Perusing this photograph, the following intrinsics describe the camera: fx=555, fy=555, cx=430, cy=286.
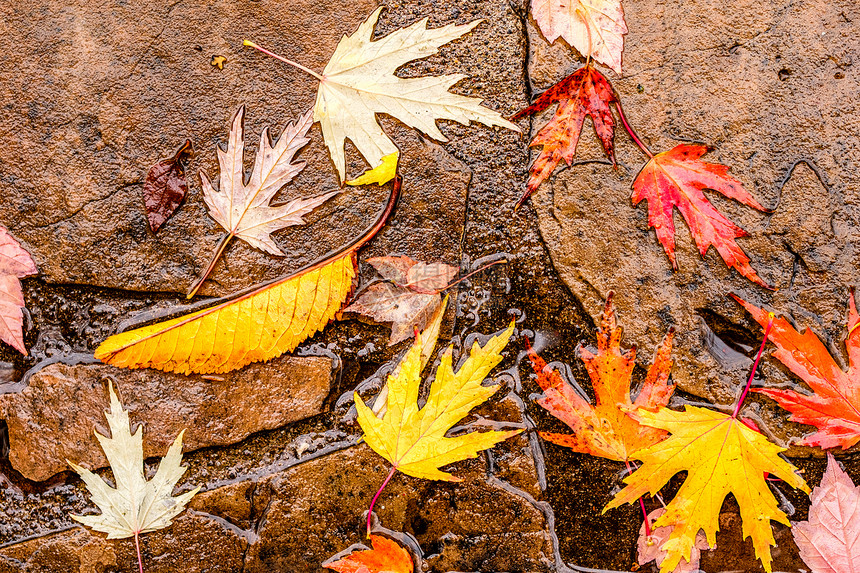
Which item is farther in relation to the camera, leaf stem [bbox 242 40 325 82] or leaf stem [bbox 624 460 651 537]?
leaf stem [bbox 242 40 325 82]

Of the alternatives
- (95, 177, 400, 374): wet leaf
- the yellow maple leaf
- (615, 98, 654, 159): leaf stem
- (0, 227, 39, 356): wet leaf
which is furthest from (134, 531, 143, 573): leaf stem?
(615, 98, 654, 159): leaf stem

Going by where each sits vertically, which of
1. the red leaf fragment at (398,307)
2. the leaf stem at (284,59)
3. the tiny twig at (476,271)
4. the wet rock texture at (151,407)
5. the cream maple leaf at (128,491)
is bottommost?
the cream maple leaf at (128,491)

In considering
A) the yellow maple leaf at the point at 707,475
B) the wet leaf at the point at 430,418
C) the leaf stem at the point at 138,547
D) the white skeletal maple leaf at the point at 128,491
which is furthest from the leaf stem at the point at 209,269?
the yellow maple leaf at the point at 707,475

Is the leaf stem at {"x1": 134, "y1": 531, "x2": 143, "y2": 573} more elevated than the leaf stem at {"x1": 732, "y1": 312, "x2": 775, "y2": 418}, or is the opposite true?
the leaf stem at {"x1": 732, "y1": 312, "x2": 775, "y2": 418}

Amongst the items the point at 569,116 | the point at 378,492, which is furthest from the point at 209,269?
the point at 569,116

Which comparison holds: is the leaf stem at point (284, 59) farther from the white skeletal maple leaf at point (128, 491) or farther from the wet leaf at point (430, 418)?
the white skeletal maple leaf at point (128, 491)

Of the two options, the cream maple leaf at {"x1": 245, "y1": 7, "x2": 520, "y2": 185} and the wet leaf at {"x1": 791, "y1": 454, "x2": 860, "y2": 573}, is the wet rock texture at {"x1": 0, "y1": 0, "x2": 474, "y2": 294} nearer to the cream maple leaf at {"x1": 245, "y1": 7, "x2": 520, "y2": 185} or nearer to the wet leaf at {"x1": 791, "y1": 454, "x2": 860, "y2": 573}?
the cream maple leaf at {"x1": 245, "y1": 7, "x2": 520, "y2": 185}

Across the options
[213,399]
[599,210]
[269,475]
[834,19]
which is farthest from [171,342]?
[834,19]

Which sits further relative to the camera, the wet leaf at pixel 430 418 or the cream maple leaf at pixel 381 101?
the cream maple leaf at pixel 381 101
